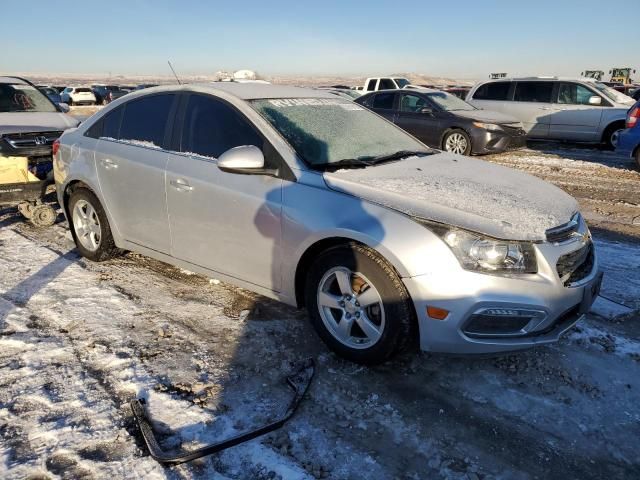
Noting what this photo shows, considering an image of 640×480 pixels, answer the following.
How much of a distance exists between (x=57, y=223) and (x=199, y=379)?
435 cm

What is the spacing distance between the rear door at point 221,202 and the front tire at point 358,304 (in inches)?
15.2

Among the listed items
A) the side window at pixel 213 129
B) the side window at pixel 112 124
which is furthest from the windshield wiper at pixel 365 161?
the side window at pixel 112 124

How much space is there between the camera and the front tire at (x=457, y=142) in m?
10.7

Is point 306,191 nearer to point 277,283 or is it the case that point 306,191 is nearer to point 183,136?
point 277,283

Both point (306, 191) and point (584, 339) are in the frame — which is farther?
point (584, 339)

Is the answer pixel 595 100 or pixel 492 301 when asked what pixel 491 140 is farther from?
pixel 492 301

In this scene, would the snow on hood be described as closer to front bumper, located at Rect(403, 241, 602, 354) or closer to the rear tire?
the rear tire

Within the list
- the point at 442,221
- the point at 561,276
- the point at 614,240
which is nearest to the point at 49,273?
the point at 442,221

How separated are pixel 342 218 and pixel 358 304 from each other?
526mm

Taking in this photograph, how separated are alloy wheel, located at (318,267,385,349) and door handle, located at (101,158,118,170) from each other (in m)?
2.33

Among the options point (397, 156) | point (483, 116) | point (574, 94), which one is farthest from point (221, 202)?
point (574, 94)

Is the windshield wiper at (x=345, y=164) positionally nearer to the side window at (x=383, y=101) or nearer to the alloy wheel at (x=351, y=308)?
the alloy wheel at (x=351, y=308)

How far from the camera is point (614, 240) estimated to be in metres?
5.50

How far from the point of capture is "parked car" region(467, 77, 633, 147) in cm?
1170
